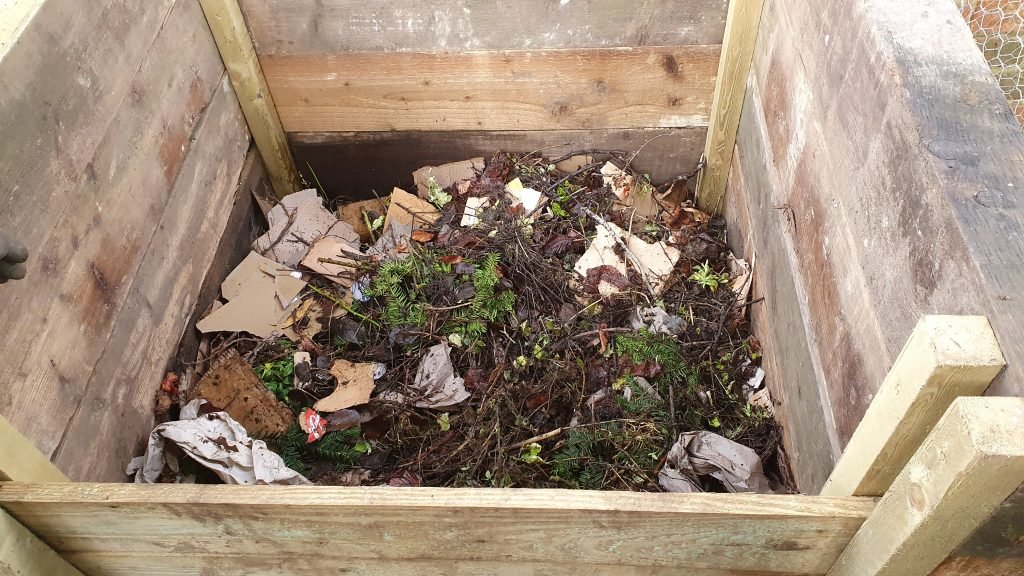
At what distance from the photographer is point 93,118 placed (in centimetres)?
197

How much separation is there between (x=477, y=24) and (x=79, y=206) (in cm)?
149

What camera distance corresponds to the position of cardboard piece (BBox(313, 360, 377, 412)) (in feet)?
8.35

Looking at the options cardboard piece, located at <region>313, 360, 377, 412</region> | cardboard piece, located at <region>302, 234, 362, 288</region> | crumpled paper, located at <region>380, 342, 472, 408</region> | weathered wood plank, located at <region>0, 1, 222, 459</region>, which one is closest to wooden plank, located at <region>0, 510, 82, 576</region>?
weathered wood plank, located at <region>0, 1, 222, 459</region>

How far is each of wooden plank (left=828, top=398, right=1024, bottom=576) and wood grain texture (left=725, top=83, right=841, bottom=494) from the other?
451mm

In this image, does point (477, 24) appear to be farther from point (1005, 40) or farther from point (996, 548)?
point (996, 548)

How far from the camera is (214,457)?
2.14m

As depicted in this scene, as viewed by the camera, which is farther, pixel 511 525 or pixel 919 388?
pixel 511 525

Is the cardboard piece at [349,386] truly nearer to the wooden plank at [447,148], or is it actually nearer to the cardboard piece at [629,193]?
the wooden plank at [447,148]

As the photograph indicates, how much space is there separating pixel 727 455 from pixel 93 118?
2136 millimetres

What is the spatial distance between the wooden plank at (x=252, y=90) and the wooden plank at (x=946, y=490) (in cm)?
261

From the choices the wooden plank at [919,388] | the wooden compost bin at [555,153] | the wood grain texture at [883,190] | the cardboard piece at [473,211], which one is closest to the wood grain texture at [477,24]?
the wooden compost bin at [555,153]

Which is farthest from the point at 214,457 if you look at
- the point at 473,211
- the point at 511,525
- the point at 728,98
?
the point at 728,98

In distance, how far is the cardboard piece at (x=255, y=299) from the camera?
2637mm

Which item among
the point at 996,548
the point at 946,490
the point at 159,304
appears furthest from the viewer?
the point at 159,304
